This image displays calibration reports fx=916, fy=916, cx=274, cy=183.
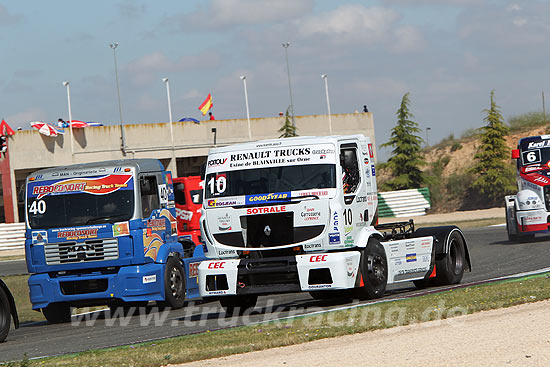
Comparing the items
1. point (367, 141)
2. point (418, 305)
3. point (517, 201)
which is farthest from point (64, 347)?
point (517, 201)

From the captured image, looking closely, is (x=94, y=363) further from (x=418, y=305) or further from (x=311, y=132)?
(x=311, y=132)

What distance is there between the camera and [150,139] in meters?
56.6

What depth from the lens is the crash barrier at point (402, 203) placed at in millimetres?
46656

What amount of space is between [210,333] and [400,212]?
120ft

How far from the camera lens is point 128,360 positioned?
973 cm

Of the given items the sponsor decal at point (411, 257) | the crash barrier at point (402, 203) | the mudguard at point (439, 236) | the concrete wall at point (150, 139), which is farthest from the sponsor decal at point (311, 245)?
the concrete wall at point (150, 139)

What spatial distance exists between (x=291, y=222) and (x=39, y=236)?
4792 millimetres

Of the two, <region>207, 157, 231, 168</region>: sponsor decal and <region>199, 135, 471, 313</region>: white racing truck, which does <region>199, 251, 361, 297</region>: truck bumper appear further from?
<region>207, 157, 231, 168</region>: sponsor decal

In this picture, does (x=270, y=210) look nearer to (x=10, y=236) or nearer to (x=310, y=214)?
(x=310, y=214)

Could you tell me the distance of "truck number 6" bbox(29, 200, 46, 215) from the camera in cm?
1584

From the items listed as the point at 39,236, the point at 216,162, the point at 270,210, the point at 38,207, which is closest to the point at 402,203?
the point at 38,207

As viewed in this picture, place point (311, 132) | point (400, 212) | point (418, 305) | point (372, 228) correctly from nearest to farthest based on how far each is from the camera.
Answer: point (418, 305) < point (372, 228) < point (400, 212) < point (311, 132)

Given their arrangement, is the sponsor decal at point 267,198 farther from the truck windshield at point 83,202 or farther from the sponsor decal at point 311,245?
the truck windshield at point 83,202

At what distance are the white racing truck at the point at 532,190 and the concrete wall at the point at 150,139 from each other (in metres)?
33.5
